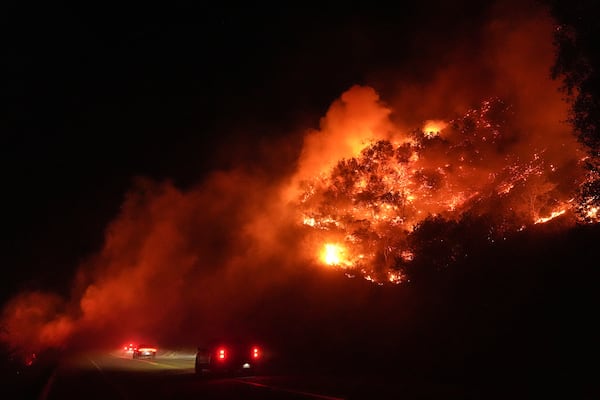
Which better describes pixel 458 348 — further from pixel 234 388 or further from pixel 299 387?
pixel 234 388

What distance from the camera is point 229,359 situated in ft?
74.1

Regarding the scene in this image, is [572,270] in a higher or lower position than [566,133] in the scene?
lower

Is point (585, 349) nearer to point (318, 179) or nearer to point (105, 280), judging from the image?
point (318, 179)

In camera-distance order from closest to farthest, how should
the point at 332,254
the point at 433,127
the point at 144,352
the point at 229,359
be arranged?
the point at 229,359 → the point at 433,127 → the point at 332,254 → the point at 144,352

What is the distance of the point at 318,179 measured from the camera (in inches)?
Answer: 1244

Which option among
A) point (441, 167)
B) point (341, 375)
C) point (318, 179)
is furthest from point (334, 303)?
point (341, 375)

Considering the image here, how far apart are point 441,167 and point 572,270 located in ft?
34.7

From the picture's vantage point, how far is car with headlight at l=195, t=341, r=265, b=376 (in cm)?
2250

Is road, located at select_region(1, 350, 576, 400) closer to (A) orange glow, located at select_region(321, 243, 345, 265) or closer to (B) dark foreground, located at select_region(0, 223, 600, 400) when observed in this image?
(B) dark foreground, located at select_region(0, 223, 600, 400)

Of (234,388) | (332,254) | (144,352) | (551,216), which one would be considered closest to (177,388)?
(234,388)

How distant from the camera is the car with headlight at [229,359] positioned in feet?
73.8

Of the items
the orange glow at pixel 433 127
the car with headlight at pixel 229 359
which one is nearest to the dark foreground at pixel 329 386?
the car with headlight at pixel 229 359

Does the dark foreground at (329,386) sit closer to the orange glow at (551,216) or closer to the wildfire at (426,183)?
the wildfire at (426,183)

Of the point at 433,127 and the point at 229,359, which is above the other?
the point at 433,127
